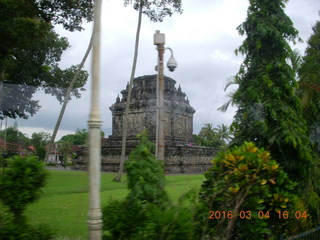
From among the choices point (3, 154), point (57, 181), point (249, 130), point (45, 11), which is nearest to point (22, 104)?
point (3, 154)

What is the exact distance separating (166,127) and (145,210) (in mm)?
22409

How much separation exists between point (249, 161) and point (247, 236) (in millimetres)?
930

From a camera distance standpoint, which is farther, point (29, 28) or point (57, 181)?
point (57, 181)

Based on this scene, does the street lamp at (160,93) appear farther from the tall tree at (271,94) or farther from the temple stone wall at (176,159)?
the temple stone wall at (176,159)

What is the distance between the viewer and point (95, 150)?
2.82 metres

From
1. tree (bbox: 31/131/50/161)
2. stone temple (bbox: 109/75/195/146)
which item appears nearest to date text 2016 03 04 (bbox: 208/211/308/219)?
tree (bbox: 31/131/50/161)

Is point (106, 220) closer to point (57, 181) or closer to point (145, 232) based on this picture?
point (145, 232)

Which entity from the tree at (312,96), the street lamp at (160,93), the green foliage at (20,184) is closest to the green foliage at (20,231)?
the green foliage at (20,184)

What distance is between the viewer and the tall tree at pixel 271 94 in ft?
16.1

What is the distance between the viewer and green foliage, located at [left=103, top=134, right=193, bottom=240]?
279 cm

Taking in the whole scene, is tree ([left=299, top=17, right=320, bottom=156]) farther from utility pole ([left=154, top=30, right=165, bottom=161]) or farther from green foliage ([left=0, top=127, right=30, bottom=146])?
green foliage ([left=0, top=127, right=30, bottom=146])

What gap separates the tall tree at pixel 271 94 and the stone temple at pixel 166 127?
726 inches

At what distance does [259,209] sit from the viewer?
12.0ft

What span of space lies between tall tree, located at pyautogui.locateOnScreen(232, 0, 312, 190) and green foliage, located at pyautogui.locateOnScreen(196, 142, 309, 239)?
107 cm
